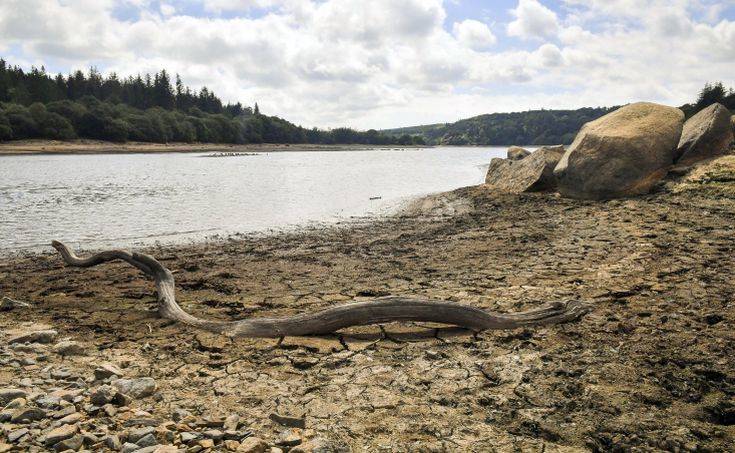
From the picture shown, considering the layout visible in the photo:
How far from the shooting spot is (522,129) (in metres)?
152

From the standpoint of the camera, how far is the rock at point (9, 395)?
12.9 feet

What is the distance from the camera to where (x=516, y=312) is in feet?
20.1

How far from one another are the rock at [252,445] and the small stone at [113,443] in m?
0.87

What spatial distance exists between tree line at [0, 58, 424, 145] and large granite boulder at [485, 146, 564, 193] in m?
68.0

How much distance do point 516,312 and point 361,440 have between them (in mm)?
3300

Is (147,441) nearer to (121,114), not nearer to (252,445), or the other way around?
(252,445)

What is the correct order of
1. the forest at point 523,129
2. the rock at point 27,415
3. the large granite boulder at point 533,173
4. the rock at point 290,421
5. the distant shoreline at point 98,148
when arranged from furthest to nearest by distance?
the forest at point 523,129 → the distant shoreline at point 98,148 → the large granite boulder at point 533,173 → the rock at point 290,421 → the rock at point 27,415

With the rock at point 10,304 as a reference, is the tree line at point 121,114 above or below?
above

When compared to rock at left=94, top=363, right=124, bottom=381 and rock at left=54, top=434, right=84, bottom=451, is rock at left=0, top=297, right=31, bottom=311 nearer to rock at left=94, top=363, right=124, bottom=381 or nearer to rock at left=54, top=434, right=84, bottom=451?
rock at left=94, top=363, right=124, bottom=381

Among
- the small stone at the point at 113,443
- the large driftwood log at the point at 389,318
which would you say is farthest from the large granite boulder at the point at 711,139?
the small stone at the point at 113,443

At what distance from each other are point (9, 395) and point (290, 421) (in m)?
2.47

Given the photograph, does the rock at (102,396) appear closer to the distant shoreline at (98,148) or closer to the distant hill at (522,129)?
the distant shoreline at (98,148)

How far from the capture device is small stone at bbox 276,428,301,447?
3.47m

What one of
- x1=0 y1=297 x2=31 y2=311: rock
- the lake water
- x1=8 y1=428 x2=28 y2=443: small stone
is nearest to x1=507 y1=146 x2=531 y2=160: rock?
the lake water
